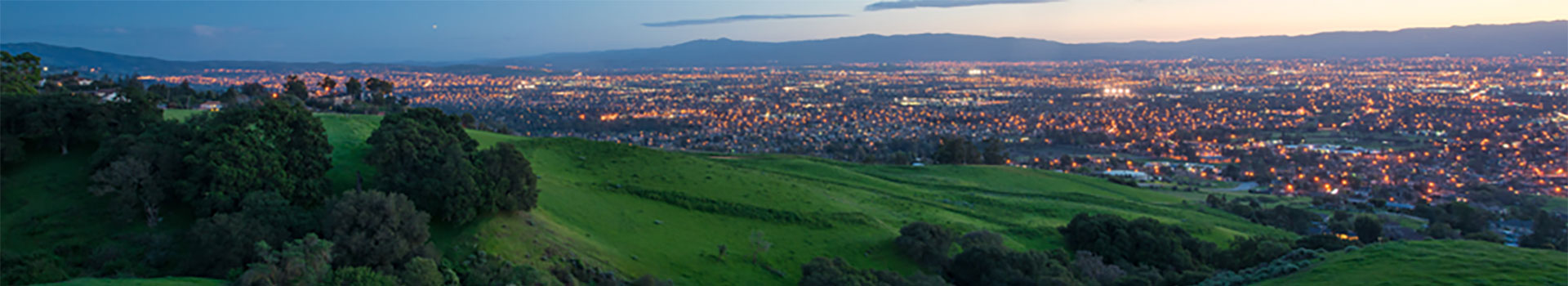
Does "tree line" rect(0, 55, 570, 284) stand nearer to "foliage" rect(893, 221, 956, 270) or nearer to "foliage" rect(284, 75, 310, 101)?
"foliage" rect(893, 221, 956, 270)

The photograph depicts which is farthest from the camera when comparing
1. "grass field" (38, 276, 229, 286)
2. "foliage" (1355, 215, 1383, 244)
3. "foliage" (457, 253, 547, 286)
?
"foliage" (1355, 215, 1383, 244)

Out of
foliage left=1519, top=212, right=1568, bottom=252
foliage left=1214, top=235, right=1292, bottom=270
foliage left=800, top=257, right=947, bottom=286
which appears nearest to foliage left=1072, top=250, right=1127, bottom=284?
foliage left=1214, top=235, right=1292, bottom=270

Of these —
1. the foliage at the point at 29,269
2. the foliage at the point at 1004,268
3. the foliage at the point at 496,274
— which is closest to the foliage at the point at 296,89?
the foliage at the point at 29,269

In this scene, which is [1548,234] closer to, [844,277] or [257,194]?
[844,277]

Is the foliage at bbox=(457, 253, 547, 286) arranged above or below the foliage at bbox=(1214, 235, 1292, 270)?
above

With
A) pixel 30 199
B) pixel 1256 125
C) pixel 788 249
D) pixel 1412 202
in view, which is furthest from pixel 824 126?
pixel 30 199

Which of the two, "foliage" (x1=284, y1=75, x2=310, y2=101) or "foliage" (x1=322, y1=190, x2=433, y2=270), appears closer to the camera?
"foliage" (x1=322, y1=190, x2=433, y2=270)

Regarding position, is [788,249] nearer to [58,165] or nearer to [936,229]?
[936,229]
